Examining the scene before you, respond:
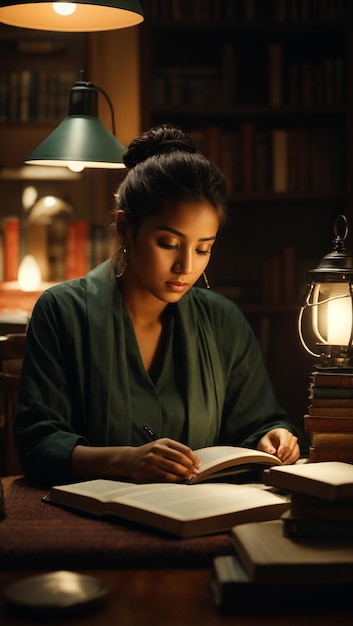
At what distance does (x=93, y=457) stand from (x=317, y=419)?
0.38m

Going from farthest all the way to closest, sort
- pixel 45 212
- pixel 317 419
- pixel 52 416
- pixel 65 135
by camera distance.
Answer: pixel 45 212, pixel 65 135, pixel 52 416, pixel 317 419

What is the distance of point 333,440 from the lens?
151 cm

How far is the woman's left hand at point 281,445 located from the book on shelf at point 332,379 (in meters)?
0.20

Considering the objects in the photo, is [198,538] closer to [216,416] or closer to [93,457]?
[93,457]

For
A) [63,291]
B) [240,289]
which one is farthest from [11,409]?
[240,289]

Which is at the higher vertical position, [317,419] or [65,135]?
[65,135]

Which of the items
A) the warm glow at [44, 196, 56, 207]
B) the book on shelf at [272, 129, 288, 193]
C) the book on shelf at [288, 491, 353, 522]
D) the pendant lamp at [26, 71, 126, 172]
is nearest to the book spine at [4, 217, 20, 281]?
the warm glow at [44, 196, 56, 207]

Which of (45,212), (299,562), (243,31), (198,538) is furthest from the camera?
(45,212)

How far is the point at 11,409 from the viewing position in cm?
203

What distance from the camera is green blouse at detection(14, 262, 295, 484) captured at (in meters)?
1.78

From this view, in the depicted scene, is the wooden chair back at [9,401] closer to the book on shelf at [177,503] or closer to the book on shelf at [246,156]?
the book on shelf at [177,503]

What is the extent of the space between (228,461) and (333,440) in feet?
0.58

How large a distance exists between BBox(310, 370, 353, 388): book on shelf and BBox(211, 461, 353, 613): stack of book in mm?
270

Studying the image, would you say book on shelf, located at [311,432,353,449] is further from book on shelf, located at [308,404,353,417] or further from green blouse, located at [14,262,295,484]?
green blouse, located at [14,262,295,484]
